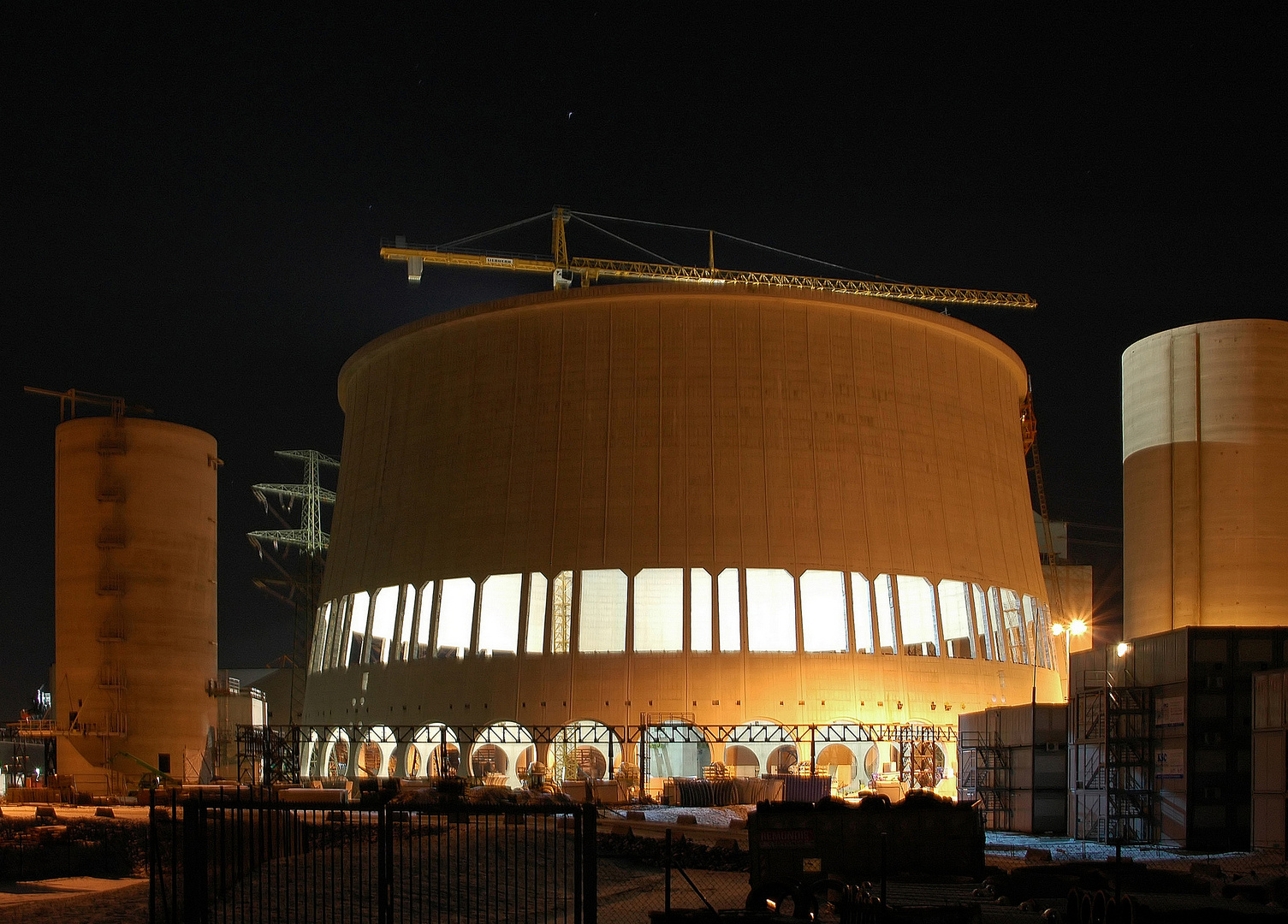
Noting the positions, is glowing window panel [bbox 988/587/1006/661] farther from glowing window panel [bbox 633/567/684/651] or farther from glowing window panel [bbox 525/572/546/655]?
glowing window panel [bbox 525/572/546/655]

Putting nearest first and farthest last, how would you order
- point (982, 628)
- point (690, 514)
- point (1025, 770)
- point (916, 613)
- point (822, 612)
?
point (1025, 770)
point (690, 514)
point (982, 628)
point (822, 612)
point (916, 613)

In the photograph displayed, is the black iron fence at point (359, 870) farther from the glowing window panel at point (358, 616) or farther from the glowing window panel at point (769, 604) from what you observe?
the glowing window panel at point (769, 604)

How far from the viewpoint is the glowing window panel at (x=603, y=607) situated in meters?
65.1

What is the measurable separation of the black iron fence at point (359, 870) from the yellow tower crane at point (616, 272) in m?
65.5

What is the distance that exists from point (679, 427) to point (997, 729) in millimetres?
19252

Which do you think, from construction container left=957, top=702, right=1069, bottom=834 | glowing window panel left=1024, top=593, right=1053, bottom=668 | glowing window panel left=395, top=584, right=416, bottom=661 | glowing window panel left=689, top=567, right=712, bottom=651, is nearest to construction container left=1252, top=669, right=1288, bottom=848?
construction container left=957, top=702, right=1069, bottom=834

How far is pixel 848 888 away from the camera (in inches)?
725

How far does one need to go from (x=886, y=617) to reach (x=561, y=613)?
43.8 ft

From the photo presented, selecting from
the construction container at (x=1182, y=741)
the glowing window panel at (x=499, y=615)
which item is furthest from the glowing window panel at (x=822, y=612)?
the construction container at (x=1182, y=741)

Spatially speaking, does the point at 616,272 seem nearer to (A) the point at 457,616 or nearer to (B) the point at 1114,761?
(A) the point at 457,616

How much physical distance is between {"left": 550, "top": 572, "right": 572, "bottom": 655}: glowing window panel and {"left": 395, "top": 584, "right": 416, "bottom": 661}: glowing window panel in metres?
6.79

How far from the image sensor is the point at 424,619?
61.4m

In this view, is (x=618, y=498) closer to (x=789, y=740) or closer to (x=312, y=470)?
(x=789, y=740)

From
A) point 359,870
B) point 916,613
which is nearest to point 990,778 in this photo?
point 916,613
